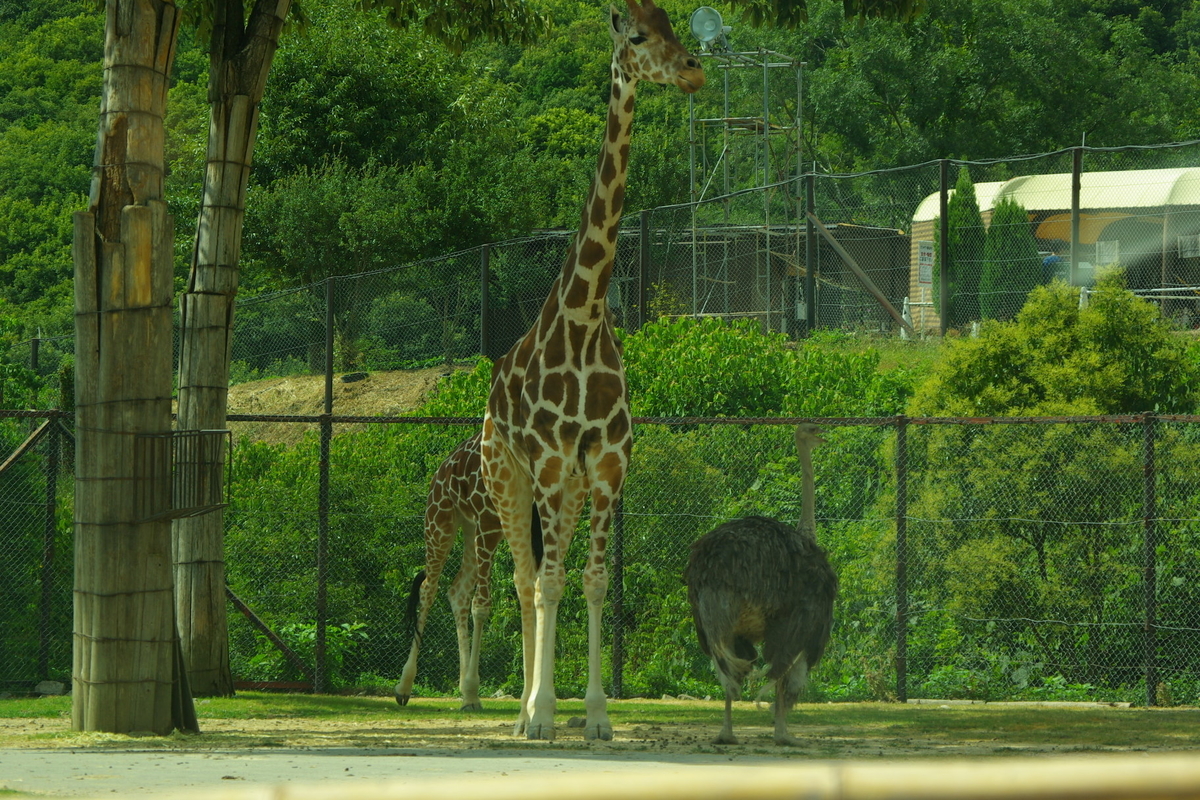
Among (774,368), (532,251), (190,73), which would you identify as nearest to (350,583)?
(774,368)

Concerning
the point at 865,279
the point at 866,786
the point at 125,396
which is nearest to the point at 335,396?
the point at 865,279

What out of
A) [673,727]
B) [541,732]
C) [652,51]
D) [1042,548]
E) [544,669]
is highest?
[652,51]

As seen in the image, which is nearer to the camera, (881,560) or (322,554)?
(881,560)

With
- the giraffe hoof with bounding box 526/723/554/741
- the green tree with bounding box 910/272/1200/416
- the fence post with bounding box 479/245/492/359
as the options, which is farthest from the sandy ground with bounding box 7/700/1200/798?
the fence post with bounding box 479/245/492/359

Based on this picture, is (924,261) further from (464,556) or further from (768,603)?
(768,603)

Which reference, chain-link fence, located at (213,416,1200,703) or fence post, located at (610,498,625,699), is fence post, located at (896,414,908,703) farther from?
fence post, located at (610,498,625,699)

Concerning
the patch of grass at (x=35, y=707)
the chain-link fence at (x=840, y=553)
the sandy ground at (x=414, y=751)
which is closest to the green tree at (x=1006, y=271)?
the chain-link fence at (x=840, y=553)

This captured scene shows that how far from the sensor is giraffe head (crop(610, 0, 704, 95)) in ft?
25.4

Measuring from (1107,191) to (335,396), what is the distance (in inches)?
592

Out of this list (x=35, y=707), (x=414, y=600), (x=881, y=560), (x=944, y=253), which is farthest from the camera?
(x=944, y=253)

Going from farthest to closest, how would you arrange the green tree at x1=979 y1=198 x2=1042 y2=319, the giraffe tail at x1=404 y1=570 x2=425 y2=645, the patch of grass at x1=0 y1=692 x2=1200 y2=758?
the green tree at x1=979 y1=198 x2=1042 y2=319 → the giraffe tail at x1=404 y1=570 x2=425 y2=645 → the patch of grass at x1=0 y1=692 x2=1200 y2=758

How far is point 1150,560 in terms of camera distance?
34.9 feet

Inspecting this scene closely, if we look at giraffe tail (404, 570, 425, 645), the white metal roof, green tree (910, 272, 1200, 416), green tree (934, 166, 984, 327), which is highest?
the white metal roof

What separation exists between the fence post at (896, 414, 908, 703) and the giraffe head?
4.49m
